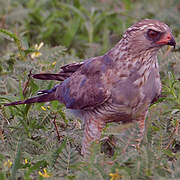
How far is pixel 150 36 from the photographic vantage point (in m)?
4.09

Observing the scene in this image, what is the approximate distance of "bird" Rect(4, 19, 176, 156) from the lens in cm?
411

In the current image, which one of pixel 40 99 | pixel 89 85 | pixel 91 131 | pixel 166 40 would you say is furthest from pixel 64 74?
pixel 166 40

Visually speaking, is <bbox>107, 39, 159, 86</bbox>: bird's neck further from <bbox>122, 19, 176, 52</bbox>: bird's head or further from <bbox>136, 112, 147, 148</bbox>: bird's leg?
<bbox>136, 112, 147, 148</bbox>: bird's leg

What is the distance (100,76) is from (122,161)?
2.66 feet

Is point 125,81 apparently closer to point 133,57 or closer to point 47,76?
point 133,57

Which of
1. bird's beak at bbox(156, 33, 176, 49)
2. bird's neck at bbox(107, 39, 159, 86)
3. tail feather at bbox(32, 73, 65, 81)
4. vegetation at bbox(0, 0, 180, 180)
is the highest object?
bird's beak at bbox(156, 33, 176, 49)

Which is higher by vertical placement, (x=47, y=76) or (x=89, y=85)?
(x=89, y=85)

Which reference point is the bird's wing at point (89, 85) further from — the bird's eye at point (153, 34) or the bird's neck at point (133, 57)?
the bird's eye at point (153, 34)

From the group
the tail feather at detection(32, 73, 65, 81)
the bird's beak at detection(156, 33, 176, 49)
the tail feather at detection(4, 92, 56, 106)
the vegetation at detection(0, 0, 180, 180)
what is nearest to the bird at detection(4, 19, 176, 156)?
the bird's beak at detection(156, 33, 176, 49)

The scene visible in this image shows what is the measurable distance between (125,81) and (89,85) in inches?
14.5

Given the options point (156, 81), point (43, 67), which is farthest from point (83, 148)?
point (43, 67)

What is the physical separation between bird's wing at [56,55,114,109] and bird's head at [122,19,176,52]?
0.98 ft

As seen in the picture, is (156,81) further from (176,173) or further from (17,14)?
(17,14)

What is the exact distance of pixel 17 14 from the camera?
7.70 metres
